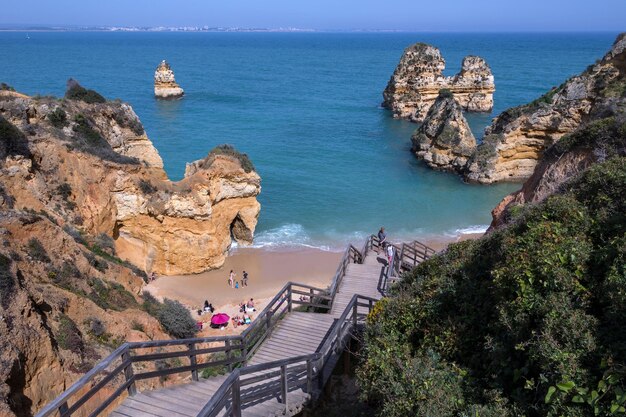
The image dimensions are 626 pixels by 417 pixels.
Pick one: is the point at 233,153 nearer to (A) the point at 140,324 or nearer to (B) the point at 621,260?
(A) the point at 140,324

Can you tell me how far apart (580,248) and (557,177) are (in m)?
7.82

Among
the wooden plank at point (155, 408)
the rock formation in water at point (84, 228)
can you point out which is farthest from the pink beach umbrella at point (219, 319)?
the wooden plank at point (155, 408)

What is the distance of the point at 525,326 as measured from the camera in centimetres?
611

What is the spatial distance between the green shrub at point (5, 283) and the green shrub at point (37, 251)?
3755 mm

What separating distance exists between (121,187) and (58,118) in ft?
15.9

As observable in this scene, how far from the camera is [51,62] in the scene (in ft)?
427

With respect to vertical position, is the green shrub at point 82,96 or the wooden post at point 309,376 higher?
the green shrub at point 82,96

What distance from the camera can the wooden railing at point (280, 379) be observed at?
6.35 metres

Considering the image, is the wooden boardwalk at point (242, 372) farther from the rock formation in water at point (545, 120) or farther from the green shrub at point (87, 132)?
the rock formation in water at point (545, 120)

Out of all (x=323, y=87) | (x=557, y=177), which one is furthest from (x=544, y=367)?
(x=323, y=87)

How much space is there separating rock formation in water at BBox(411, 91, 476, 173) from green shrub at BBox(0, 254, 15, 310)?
40.1 m

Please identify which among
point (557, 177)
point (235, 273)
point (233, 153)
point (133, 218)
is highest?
point (557, 177)

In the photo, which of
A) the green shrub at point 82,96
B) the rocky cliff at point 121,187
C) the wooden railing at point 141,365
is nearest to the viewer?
the wooden railing at point 141,365

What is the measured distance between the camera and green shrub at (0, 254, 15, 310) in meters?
8.77
